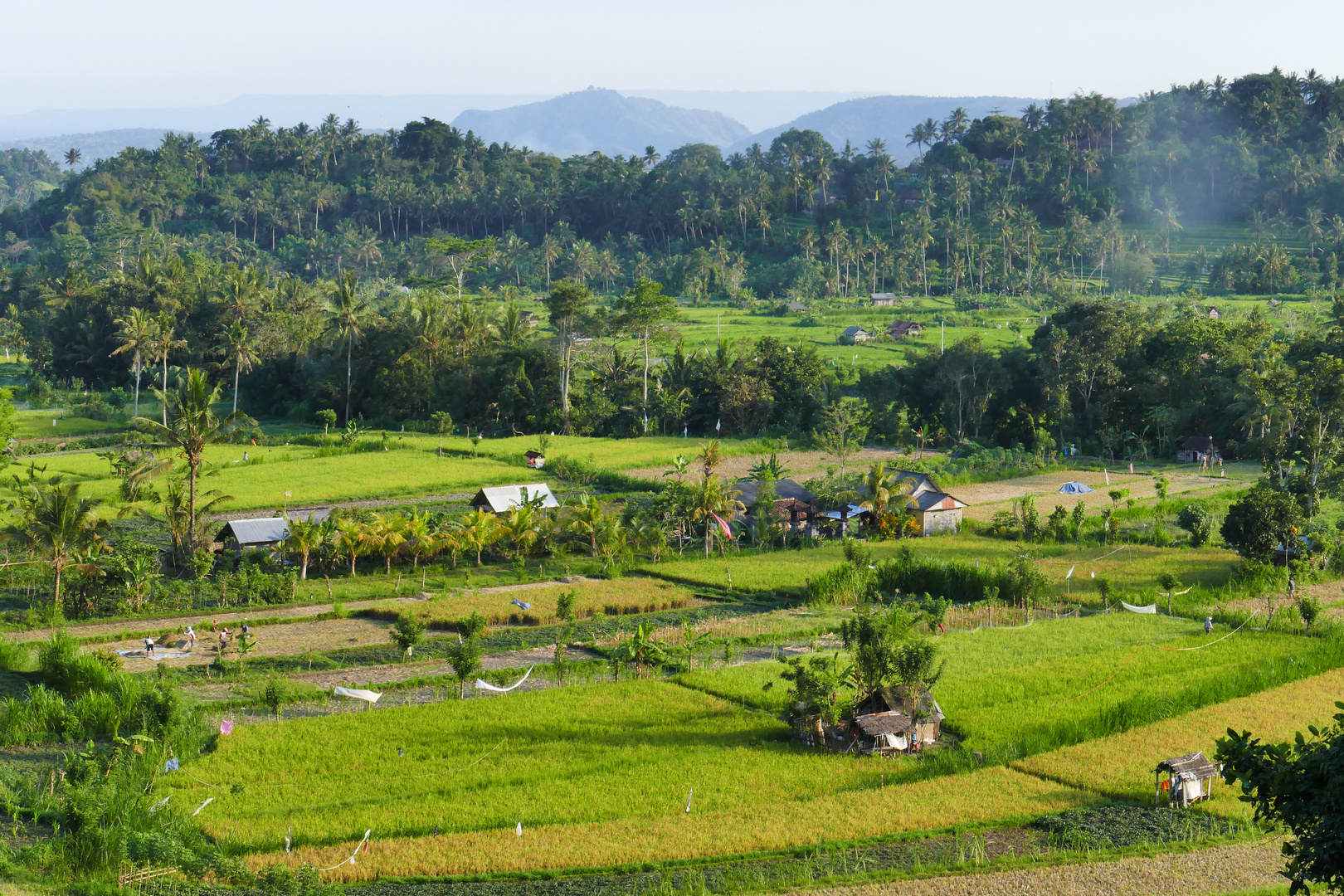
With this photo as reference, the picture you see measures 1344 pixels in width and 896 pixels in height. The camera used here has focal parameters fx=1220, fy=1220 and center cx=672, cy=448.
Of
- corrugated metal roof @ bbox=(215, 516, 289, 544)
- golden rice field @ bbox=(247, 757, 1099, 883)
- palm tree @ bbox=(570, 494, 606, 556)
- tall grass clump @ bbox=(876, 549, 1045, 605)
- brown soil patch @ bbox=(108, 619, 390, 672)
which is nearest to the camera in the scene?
golden rice field @ bbox=(247, 757, 1099, 883)

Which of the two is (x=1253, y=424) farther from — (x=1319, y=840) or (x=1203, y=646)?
(x=1319, y=840)

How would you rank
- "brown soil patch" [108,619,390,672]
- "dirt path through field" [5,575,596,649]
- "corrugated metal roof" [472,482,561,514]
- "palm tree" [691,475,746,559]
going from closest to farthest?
"brown soil patch" [108,619,390,672] → "dirt path through field" [5,575,596,649] → "palm tree" [691,475,746,559] → "corrugated metal roof" [472,482,561,514]

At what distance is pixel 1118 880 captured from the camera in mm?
14867

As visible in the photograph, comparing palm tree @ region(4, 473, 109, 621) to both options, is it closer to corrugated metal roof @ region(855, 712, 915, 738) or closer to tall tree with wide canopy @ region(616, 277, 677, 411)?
corrugated metal roof @ region(855, 712, 915, 738)

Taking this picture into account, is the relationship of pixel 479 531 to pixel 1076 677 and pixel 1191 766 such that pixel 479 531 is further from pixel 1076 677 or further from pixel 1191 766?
pixel 1191 766

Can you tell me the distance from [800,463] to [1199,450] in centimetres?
1636

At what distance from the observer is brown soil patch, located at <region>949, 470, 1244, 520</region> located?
134ft

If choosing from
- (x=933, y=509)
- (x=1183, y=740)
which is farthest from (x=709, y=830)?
(x=933, y=509)

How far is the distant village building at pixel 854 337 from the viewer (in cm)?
7250

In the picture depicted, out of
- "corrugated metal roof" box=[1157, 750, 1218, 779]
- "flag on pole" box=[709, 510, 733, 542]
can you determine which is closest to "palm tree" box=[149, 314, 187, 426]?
"flag on pole" box=[709, 510, 733, 542]

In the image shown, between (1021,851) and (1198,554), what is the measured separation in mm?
20317

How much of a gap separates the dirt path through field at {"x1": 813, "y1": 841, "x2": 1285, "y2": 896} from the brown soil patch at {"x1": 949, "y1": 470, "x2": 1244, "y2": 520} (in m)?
23.8

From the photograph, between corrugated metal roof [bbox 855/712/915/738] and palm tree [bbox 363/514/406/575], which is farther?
palm tree [bbox 363/514/406/575]

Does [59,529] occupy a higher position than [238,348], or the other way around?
[238,348]
